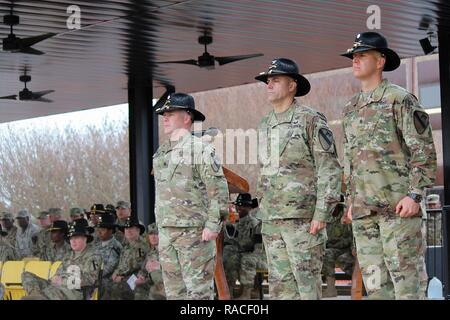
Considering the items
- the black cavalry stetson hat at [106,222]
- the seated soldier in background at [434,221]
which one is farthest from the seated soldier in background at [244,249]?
the seated soldier in background at [434,221]

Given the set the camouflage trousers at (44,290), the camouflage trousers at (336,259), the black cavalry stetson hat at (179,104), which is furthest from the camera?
the camouflage trousers at (336,259)

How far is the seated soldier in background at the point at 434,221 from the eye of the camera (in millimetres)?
11641

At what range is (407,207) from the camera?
5945mm

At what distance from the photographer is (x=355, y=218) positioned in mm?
6258

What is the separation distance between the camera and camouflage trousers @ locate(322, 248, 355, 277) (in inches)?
451

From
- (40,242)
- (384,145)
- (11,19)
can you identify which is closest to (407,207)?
(384,145)

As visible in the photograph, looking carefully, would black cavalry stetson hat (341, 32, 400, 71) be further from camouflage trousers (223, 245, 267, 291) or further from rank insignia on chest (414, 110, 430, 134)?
camouflage trousers (223, 245, 267, 291)

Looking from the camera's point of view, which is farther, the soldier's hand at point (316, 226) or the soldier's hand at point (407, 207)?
the soldier's hand at point (316, 226)

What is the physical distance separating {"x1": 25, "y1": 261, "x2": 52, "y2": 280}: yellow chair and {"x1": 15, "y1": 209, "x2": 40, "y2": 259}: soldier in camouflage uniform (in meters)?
3.96

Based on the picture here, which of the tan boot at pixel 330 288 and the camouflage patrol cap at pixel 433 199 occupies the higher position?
the camouflage patrol cap at pixel 433 199

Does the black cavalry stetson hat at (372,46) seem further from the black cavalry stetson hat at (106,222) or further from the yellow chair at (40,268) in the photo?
the black cavalry stetson hat at (106,222)

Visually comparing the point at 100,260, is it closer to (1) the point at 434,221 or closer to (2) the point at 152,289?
(2) the point at 152,289

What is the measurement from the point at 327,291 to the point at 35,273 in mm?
3296

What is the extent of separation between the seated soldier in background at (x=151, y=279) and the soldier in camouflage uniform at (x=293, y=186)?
4.36 meters
